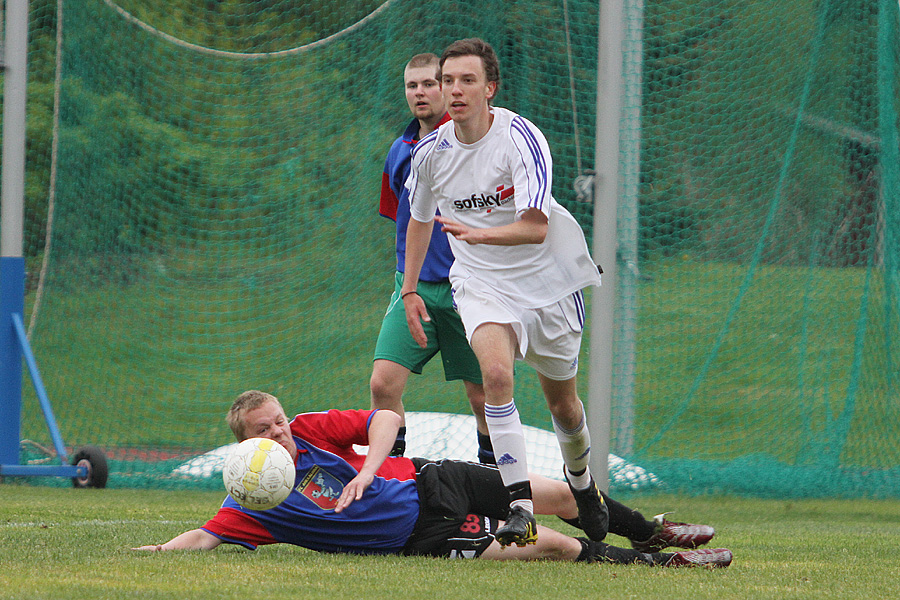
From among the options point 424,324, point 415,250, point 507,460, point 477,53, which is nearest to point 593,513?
point 507,460

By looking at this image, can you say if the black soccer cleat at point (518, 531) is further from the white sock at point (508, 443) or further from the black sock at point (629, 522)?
the black sock at point (629, 522)

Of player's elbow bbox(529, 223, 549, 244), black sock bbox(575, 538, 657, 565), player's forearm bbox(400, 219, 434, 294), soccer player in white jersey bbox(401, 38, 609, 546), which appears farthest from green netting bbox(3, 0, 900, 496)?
black sock bbox(575, 538, 657, 565)

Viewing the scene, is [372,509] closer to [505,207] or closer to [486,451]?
[505,207]

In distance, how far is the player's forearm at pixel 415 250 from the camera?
184 inches

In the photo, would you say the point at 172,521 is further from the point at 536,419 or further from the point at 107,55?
the point at 107,55

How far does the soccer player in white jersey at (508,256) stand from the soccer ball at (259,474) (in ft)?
2.76

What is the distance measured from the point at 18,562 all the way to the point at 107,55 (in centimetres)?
610

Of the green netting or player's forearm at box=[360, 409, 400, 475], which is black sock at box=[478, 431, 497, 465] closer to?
player's forearm at box=[360, 409, 400, 475]

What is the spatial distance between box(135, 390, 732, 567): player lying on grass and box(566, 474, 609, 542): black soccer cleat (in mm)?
65

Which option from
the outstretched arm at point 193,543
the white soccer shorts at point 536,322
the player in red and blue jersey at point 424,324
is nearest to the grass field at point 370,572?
the outstretched arm at point 193,543

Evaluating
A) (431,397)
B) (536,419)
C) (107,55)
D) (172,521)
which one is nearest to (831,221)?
(536,419)

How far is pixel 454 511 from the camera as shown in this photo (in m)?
3.93

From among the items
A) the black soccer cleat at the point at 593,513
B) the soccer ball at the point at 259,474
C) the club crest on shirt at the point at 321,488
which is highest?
the soccer ball at the point at 259,474

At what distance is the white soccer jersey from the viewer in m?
4.25
